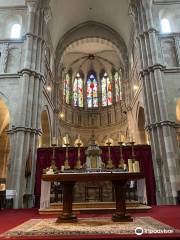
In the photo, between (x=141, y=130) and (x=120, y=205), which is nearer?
(x=120, y=205)

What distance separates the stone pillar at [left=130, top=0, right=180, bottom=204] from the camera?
13.3 metres

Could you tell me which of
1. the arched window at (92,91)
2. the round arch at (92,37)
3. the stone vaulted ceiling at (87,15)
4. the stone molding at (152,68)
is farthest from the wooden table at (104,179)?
the arched window at (92,91)

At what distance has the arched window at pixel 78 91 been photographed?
103ft

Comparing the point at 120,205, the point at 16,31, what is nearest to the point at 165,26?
the point at 16,31

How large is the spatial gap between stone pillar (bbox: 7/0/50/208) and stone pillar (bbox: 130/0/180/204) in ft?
24.3

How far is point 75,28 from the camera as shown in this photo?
996 inches

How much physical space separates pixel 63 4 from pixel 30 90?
1110 cm

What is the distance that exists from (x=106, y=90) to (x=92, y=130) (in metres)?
15.9

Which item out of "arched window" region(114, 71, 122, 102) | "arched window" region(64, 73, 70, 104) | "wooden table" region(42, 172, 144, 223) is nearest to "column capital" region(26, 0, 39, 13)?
"arched window" region(64, 73, 70, 104)

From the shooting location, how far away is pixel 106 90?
31.8 meters

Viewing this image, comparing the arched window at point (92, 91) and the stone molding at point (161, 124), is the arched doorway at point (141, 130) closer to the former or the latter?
the stone molding at point (161, 124)

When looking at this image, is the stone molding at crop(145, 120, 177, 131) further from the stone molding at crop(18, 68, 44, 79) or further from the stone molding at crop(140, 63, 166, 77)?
the stone molding at crop(18, 68, 44, 79)

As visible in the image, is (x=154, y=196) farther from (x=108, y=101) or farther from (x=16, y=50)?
(x=108, y=101)

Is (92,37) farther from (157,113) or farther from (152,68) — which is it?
(157,113)
